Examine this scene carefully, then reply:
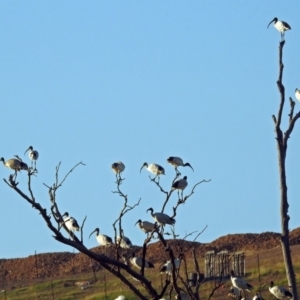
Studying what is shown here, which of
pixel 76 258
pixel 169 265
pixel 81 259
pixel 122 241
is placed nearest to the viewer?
pixel 122 241

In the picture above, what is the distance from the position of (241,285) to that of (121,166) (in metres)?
3.64

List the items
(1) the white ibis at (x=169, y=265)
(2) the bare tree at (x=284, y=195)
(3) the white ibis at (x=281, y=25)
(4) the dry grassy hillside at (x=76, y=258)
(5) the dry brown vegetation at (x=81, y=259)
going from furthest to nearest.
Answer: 1. (4) the dry grassy hillside at (x=76, y=258)
2. (5) the dry brown vegetation at (x=81, y=259)
3. (3) the white ibis at (x=281, y=25)
4. (1) the white ibis at (x=169, y=265)
5. (2) the bare tree at (x=284, y=195)

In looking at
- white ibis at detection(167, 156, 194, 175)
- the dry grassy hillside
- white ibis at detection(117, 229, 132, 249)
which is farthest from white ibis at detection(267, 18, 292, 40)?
the dry grassy hillside

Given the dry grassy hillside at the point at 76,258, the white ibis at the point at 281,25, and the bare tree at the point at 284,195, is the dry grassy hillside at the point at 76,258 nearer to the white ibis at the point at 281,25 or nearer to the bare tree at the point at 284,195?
the white ibis at the point at 281,25

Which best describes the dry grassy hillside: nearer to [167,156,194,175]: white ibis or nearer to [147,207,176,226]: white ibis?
[167,156,194,175]: white ibis

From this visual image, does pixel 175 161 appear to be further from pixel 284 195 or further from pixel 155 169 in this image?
pixel 284 195

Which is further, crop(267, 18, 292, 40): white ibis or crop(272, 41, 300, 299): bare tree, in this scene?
crop(267, 18, 292, 40): white ibis

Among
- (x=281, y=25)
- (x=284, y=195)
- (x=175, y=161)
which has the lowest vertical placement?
(x=284, y=195)

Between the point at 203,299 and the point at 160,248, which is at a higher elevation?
the point at 160,248

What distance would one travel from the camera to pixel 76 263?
49.4 m

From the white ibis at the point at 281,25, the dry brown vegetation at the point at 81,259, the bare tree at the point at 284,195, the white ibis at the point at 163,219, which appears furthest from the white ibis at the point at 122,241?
the dry brown vegetation at the point at 81,259

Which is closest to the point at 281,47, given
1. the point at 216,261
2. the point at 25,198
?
the point at 25,198

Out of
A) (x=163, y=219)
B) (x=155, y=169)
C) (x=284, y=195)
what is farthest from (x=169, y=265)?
(x=284, y=195)

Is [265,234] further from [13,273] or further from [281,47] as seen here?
[281,47]
